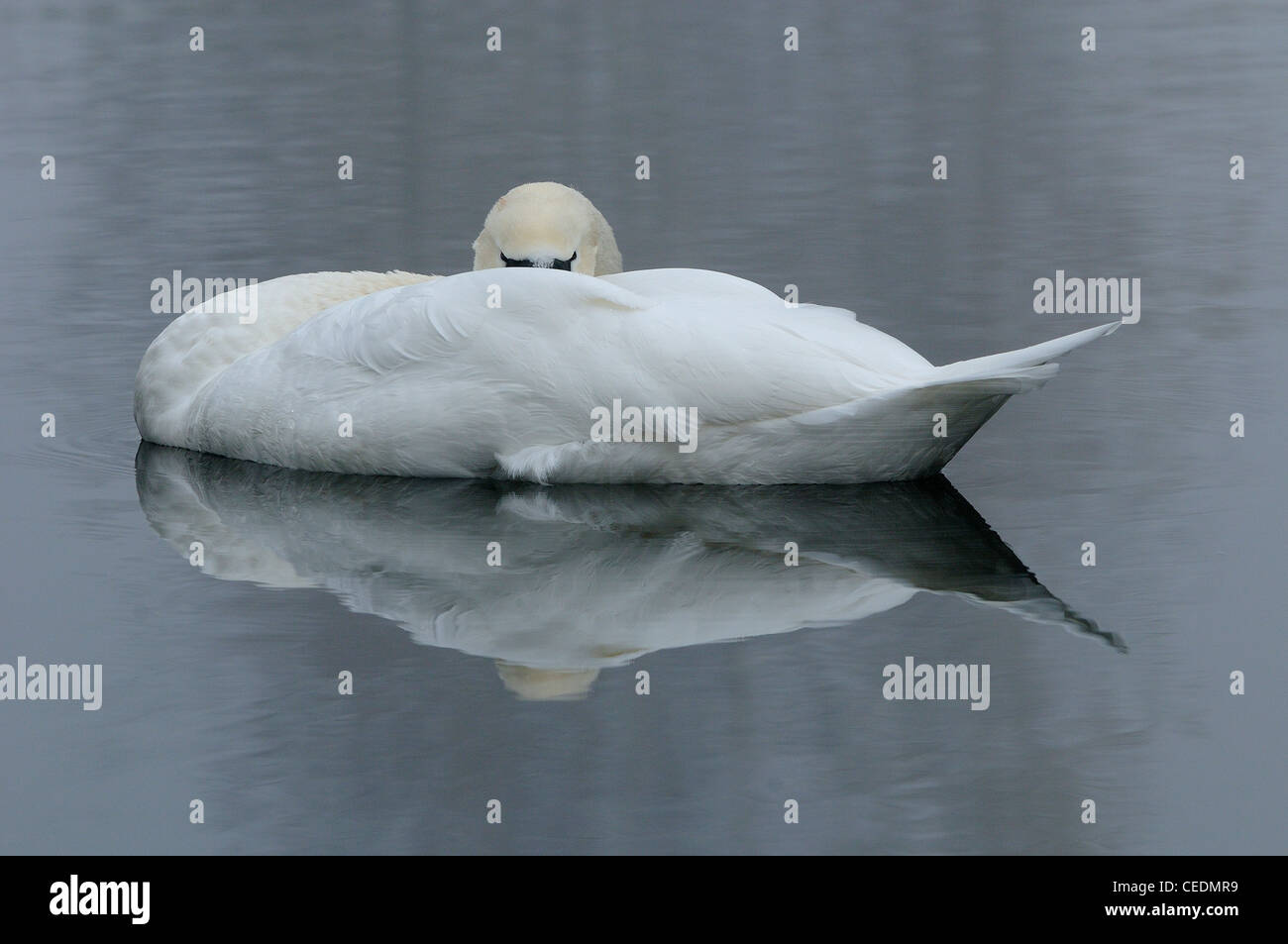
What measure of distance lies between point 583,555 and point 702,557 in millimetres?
435

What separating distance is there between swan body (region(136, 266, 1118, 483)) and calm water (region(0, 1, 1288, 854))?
0.60 feet

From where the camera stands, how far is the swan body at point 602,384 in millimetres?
8258

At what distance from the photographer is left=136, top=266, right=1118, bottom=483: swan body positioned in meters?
8.26

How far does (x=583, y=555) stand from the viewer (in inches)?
310

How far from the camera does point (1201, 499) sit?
8.36 m
